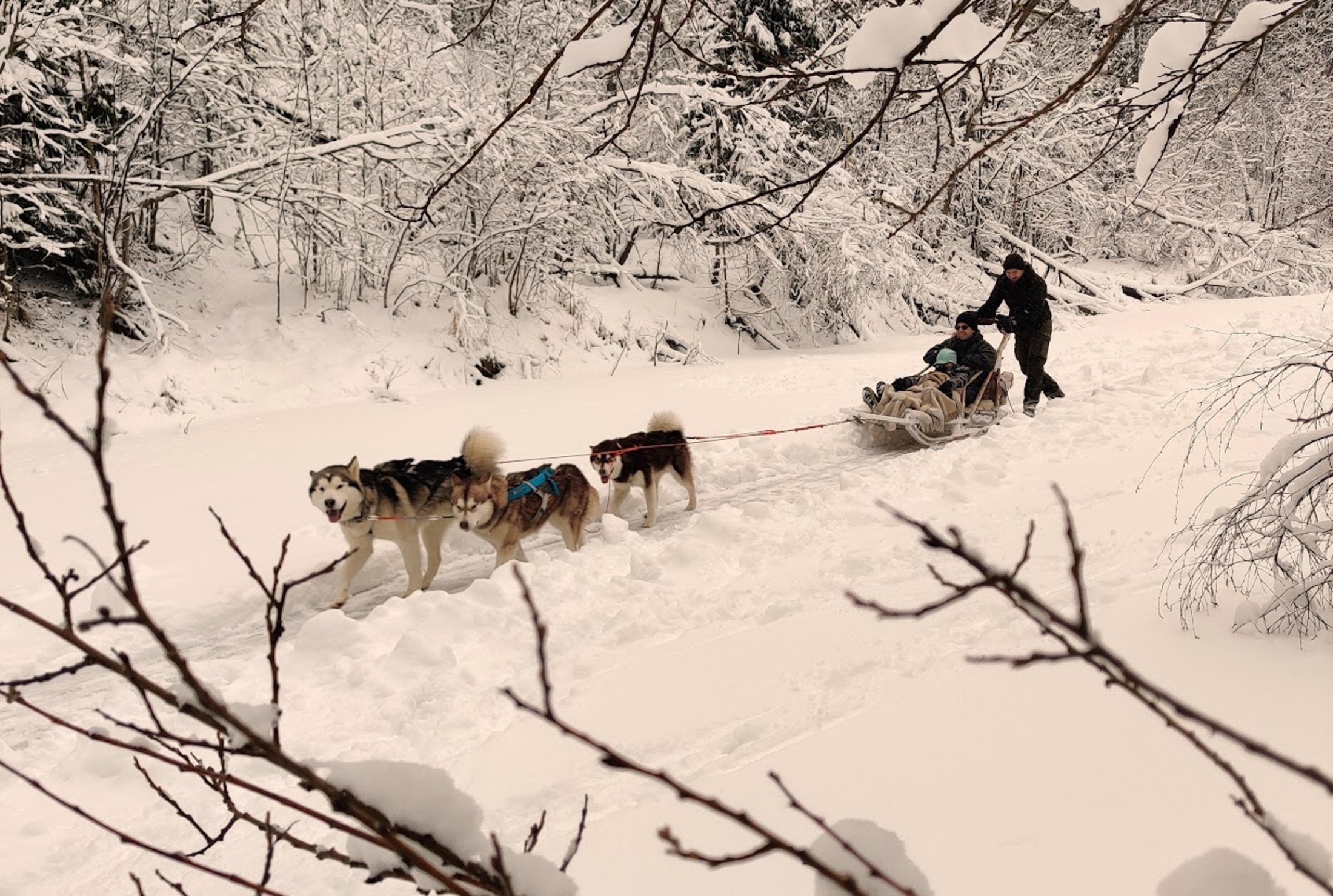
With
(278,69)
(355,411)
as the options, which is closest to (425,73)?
(278,69)

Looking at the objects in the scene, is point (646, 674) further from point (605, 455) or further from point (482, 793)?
point (605, 455)

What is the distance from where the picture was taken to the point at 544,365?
11078mm

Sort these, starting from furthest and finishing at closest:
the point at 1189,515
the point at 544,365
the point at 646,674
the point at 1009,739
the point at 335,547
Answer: the point at 544,365 → the point at 335,547 → the point at 1189,515 → the point at 646,674 → the point at 1009,739

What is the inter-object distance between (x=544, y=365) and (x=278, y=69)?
4.92m

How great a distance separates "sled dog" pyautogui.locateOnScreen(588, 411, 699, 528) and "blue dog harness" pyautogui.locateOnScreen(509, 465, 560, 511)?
Result: 1.79ft

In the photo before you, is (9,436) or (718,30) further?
(718,30)

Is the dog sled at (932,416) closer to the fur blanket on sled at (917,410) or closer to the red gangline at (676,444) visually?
the fur blanket on sled at (917,410)

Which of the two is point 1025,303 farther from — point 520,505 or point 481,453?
point 481,453

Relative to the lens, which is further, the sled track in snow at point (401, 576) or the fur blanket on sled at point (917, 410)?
the fur blanket on sled at point (917, 410)

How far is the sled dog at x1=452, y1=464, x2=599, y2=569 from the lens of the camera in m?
4.71

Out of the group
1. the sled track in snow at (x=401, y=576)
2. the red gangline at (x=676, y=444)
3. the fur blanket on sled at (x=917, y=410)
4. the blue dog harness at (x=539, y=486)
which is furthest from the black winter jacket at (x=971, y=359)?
the blue dog harness at (x=539, y=486)

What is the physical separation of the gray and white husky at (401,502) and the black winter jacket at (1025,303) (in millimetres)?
5202

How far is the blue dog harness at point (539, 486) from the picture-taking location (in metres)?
4.87

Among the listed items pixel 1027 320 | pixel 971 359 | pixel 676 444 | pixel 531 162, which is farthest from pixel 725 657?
pixel 531 162
